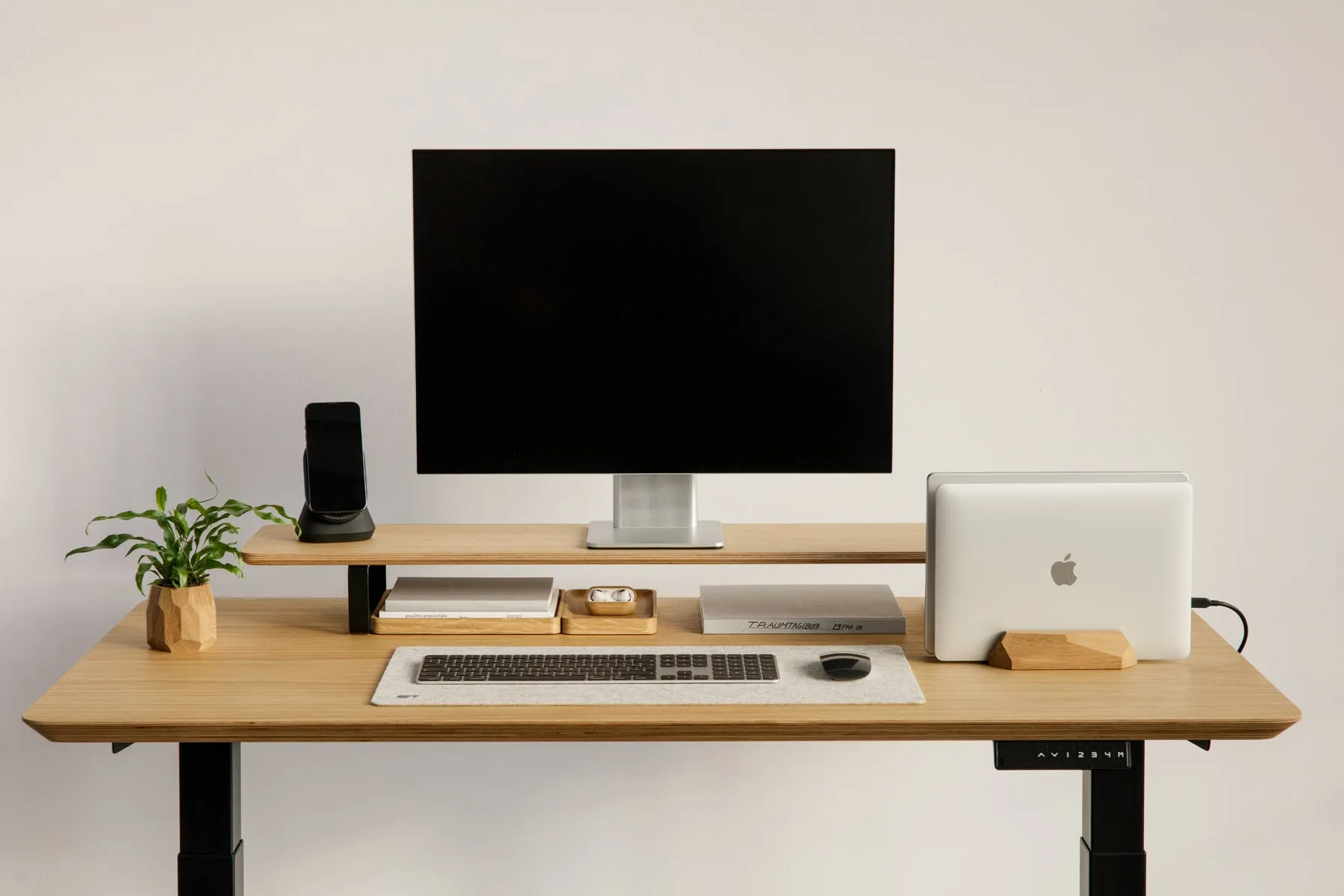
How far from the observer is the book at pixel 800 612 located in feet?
6.20

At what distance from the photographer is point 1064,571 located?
1729mm

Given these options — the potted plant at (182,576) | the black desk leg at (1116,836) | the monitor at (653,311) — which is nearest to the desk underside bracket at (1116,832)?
the black desk leg at (1116,836)

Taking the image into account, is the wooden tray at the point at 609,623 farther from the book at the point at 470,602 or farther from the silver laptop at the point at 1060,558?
the silver laptop at the point at 1060,558

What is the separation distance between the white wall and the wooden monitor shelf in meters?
0.38

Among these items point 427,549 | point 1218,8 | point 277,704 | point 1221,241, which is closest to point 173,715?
point 277,704

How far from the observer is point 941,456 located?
2.34 metres

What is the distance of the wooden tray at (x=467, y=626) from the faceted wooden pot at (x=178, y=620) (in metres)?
0.25

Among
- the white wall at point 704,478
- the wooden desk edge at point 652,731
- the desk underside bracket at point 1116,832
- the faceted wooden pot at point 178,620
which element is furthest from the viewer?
the white wall at point 704,478

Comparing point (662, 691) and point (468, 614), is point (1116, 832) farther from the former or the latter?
point (468, 614)

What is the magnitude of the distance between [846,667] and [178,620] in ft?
3.22

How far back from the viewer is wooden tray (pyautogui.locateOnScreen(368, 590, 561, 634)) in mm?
1886

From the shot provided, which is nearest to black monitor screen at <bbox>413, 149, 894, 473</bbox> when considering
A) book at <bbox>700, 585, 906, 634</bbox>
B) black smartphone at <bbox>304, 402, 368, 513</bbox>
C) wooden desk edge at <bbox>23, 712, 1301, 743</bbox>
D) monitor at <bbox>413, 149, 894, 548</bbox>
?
monitor at <bbox>413, 149, 894, 548</bbox>

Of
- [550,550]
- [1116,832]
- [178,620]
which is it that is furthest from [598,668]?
[1116,832]

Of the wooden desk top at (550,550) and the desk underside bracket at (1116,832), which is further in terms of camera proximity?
the wooden desk top at (550,550)
